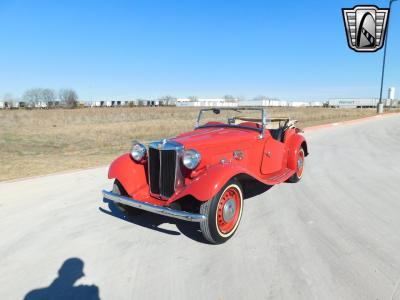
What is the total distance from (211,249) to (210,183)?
749 mm

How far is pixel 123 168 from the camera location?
4.34 metres

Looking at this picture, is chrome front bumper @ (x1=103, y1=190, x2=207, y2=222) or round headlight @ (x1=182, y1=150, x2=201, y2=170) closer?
chrome front bumper @ (x1=103, y1=190, x2=207, y2=222)

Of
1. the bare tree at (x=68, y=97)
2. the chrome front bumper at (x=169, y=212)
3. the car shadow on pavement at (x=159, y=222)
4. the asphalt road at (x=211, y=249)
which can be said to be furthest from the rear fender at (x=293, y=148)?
the bare tree at (x=68, y=97)

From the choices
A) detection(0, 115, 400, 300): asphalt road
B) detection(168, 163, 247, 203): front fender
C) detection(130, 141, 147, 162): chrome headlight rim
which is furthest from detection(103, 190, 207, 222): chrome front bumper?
detection(130, 141, 147, 162): chrome headlight rim

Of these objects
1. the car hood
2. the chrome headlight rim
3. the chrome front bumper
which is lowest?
the chrome front bumper

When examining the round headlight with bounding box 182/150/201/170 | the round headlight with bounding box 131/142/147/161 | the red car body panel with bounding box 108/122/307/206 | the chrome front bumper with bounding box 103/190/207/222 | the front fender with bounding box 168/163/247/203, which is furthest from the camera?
the round headlight with bounding box 131/142/147/161

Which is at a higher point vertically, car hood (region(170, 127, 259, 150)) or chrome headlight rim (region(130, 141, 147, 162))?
car hood (region(170, 127, 259, 150))

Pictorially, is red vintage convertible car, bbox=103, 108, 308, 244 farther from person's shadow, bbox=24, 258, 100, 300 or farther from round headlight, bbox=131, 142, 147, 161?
person's shadow, bbox=24, 258, 100, 300

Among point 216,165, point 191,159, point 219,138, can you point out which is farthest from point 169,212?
point 219,138

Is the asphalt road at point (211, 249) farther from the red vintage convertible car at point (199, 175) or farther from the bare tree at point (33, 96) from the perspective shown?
the bare tree at point (33, 96)

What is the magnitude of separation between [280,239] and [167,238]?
1.37 m

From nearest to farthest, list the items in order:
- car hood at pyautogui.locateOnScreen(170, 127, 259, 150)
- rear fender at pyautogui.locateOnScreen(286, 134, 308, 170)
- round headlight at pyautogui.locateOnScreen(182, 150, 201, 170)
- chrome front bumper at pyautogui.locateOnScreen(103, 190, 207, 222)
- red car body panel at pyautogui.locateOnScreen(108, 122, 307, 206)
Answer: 1. chrome front bumper at pyautogui.locateOnScreen(103, 190, 207, 222)
2. red car body panel at pyautogui.locateOnScreen(108, 122, 307, 206)
3. round headlight at pyautogui.locateOnScreen(182, 150, 201, 170)
4. car hood at pyautogui.locateOnScreen(170, 127, 259, 150)
5. rear fender at pyautogui.locateOnScreen(286, 134, 308, 170)

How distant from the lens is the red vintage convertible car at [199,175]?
11.2ft

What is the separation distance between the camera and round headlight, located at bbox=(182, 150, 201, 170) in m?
3.75
